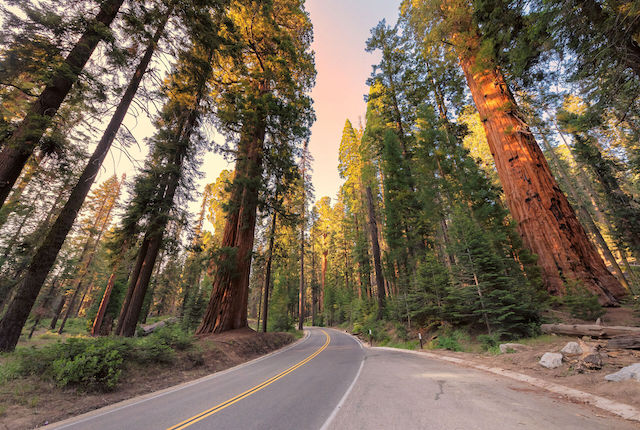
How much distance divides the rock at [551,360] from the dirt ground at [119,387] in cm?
1052

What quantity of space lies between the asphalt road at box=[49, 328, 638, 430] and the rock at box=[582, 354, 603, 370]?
1545 mm

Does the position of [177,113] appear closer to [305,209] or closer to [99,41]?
[99,41]

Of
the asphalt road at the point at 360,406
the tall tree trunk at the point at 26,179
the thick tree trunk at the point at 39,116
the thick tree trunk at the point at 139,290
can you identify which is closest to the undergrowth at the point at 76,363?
the thick tree trunk at the point at 39,116

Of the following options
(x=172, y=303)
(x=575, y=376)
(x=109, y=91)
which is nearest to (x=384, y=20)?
(x=109, y=91)

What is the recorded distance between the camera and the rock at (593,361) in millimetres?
4789

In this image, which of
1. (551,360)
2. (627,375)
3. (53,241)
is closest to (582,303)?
(551,360)

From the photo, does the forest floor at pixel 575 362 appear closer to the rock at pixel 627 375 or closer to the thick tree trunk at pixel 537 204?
the rock at pixel 627 375

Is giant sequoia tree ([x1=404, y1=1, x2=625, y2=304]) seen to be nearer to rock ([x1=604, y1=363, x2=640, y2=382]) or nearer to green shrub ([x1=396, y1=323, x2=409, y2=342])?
rock ([x1=604, y1=363, x2=640, y2=382])

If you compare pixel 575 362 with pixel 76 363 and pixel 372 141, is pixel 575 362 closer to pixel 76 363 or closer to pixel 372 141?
pixel 76 363

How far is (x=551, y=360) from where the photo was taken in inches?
216

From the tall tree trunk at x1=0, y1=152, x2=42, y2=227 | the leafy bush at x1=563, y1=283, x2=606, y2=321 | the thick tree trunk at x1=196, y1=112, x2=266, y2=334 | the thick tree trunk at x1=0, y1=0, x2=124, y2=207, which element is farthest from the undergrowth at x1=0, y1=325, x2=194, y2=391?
the leafy bush at x1=563, y1=283, x2=606, y2=321

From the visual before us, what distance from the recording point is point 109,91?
701cm

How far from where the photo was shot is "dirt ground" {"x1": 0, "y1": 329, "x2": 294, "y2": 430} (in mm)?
4559

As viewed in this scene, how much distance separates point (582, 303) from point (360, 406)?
8.82 metres
